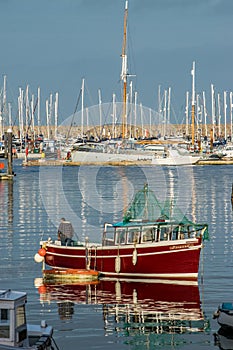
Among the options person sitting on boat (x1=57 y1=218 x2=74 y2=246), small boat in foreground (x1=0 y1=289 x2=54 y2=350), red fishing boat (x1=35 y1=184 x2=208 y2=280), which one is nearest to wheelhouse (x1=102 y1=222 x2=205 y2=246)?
red fishing boat (x1=35 y1=184 x2=208 y2=280)

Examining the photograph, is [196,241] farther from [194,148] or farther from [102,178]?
[194,148]

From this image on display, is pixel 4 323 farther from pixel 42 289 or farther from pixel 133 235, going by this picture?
pixel 133 235

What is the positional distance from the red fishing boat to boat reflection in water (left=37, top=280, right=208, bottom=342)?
0.55 m

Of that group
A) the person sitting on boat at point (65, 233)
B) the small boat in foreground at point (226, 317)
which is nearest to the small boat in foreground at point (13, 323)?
the small boat in foreground at point (226, 317)

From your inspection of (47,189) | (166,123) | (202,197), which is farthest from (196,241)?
(166,123)

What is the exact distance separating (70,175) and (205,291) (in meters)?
92.3

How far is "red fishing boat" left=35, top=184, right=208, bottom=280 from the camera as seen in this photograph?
35625mm

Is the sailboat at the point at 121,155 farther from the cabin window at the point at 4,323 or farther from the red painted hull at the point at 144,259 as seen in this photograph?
the cabin window at the point at 4,323

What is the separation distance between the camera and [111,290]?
114 ft

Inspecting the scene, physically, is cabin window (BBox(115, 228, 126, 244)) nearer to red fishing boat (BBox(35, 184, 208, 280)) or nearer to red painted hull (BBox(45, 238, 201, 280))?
red fishing boat (BBox(35, 184, 208, 280))

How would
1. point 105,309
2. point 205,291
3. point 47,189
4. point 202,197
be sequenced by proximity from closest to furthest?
point 105,309
point 205,291
point 202,197
point 47,189

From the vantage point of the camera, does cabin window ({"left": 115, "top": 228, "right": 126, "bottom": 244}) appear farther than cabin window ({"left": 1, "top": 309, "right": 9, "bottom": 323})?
Yes

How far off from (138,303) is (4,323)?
40.1 feet

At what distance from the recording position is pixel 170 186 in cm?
10106
